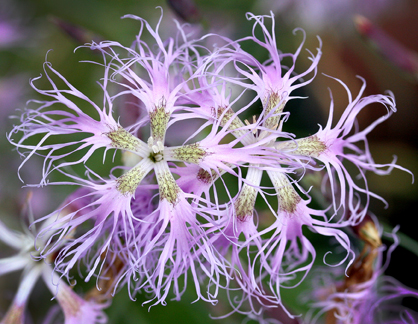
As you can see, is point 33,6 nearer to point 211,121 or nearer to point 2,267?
point 2,267

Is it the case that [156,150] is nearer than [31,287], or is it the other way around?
[156,150]

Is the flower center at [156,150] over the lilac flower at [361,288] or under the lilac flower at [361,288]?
over

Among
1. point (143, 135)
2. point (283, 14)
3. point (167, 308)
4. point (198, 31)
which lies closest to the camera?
point (143, 135)

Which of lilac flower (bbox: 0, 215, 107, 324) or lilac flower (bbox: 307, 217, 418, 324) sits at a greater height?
lilac flower (bbox: 0, 215, 107, 324)

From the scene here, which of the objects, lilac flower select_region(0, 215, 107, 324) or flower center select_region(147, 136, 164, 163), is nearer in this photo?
flower center select_region(147, 136, 164, 163)

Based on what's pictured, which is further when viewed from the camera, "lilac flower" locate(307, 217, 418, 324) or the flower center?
"lilac flower" locate(307, 217, 418, 324)

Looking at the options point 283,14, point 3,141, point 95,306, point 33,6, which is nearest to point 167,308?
point 95,306

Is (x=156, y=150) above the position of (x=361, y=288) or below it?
above

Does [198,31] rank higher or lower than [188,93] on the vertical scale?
higher

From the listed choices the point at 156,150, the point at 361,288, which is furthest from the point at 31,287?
the point at 361,288

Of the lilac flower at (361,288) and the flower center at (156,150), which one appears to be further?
the lilac flower at (361,288)

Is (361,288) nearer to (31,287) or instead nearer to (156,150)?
(156,150)
